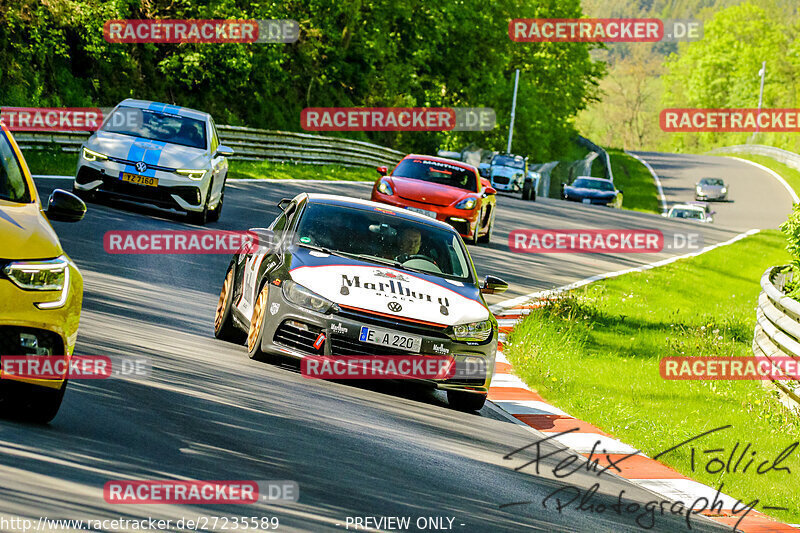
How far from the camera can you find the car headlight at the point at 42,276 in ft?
19.0

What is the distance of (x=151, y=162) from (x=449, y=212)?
6416 mm

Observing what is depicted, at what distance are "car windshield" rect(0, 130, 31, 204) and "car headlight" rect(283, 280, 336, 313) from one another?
2.88 meters

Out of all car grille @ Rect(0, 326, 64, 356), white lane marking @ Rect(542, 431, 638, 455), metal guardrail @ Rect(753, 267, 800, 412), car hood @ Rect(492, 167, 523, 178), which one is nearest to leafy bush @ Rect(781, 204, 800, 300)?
metal guardrail @ Rect(753, 267, 800, 412)

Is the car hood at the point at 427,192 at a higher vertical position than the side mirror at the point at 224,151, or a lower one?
lower

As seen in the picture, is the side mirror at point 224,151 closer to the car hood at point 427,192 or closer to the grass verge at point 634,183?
the car hood at point 427,192

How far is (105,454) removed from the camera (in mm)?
5867

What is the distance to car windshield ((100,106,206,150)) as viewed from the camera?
61.3 feet

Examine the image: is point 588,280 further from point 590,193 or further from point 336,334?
point 590,193

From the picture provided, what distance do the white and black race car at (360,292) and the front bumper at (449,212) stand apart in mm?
10307

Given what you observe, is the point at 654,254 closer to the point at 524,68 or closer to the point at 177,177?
the point at 177,177

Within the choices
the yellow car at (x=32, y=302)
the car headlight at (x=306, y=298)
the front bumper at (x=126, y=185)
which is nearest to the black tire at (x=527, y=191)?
the front bumper at (x=126, y=185)

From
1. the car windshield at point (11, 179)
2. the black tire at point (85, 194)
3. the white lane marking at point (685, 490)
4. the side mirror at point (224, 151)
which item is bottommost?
the white lane marking at point (685, 490)

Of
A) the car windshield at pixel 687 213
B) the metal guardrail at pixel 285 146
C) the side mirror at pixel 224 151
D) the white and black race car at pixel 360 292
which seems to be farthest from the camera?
the car windshield at pixel 687 213

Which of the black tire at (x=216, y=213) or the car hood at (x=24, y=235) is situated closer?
the car hood at (x=24, y=235)
